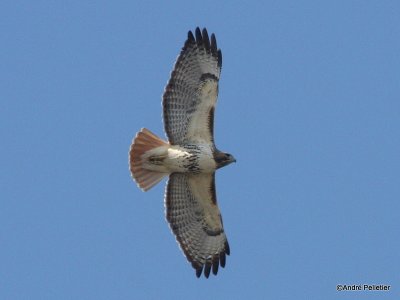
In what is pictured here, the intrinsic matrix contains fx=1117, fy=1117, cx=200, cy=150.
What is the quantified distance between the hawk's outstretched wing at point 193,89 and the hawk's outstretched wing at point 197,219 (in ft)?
2.38

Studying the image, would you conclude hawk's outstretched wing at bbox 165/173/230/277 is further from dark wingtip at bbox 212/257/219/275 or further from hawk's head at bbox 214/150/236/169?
hawk's head at bbox 214/150/236/169

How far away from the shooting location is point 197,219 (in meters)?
16.5

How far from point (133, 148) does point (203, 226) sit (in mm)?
1690

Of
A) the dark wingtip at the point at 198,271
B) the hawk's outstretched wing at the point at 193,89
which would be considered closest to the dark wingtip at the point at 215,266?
the dark wingtip at the point at 198,271

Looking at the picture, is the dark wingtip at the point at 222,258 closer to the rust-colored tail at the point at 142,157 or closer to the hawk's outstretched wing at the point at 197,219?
the hawk's outstretched wing at the point at 197,219

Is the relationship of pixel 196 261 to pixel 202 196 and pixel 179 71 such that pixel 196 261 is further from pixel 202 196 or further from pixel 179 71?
pixel 179 71

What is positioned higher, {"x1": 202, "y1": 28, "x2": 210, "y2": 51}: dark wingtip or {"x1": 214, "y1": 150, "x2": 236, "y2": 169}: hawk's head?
{"x1": 202, "y1": 28, "x2": 210, "y2": 51}: dark wingtip

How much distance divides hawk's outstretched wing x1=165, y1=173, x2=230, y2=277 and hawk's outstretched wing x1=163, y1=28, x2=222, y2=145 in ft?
2.38

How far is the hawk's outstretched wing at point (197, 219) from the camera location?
16.3m

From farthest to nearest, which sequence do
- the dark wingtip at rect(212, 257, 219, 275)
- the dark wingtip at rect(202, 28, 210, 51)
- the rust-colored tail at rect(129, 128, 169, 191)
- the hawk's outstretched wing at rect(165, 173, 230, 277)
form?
1. the dark wingtip at rect(212, 257, 219, 275)
2. the hawk's outstretched wing at rect(165, 173, 230, 277)
3. the dark wingtip at rect(202, 28, 210, 51)
4. the rust-colored tail at rect(129, 128, 169, 191)

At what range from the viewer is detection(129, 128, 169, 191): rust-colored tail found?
51.9ft

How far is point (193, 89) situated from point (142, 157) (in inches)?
47.6

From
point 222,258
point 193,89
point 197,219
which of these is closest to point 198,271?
point 222,258

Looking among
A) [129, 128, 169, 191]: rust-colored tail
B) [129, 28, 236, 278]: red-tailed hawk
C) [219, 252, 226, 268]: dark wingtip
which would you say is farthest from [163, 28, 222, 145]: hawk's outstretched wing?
[219, 252, 226, 268]: dark wingtip
